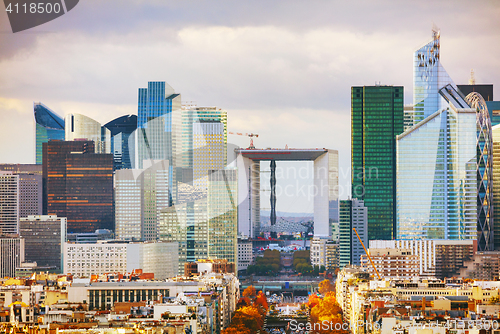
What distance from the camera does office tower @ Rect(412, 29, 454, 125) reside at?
110 m

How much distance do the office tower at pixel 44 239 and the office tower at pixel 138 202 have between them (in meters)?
12.8

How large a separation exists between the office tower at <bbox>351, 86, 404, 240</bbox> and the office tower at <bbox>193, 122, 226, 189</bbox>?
2800 centimetres

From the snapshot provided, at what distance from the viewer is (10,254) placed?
371 feet

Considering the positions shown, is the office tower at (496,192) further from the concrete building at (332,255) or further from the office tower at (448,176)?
the concrete building at (332,255)

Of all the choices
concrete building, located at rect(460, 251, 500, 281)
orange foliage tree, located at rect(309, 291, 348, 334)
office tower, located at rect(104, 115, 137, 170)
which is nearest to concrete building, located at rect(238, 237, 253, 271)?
office tower, located at rect(104, 115, 137, 170)

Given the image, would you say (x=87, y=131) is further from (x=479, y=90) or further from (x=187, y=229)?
(x=479, y=90)

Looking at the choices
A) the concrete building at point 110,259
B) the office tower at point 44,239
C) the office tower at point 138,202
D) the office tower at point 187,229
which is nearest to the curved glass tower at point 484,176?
the office tower at point 187,229

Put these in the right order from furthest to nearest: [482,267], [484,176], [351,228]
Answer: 1. [351,228]
2. [484,176]
3. [482,267]

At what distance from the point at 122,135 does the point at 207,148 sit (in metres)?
22.8

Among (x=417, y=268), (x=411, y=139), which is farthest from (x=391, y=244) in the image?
(x=411, y=139)

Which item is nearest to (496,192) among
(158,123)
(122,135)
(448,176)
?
(448,176)

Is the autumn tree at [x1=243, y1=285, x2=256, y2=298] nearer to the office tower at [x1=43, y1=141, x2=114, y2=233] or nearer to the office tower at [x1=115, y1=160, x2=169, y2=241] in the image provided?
the office tower at [x1=115, y1=160, x2=169, y2=241]

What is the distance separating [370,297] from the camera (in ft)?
191

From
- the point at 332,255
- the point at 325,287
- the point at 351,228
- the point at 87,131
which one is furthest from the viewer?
the point at 87,131
